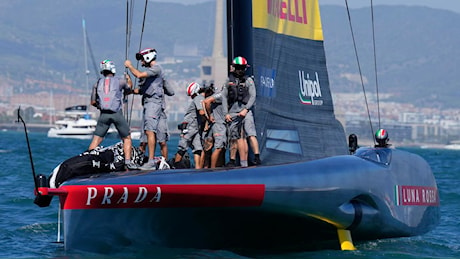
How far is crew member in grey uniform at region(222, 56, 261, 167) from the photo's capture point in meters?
11.5

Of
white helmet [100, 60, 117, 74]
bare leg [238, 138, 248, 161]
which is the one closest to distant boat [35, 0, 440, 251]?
bare leg [238, 138, 248, 161]

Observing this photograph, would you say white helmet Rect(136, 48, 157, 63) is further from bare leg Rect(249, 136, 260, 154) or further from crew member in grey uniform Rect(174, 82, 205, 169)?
bare leg Rect(249, 136, 260, 154)

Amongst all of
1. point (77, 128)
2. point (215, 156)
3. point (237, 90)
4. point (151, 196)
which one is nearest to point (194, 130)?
point (215, 156)

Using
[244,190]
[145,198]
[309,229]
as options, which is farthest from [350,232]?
[145,198]

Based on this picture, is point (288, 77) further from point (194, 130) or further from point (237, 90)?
point (237, 90)

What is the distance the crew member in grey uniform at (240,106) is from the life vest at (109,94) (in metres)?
1.03

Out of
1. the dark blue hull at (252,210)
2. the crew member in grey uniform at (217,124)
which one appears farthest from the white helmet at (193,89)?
the dark blue hull at (252,210)

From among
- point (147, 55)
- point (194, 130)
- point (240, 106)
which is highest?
point (147, 55)

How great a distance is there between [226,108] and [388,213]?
6.17 ft

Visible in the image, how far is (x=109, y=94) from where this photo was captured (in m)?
11.3

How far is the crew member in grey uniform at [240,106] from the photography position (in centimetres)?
1151

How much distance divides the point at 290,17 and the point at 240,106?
2.09m

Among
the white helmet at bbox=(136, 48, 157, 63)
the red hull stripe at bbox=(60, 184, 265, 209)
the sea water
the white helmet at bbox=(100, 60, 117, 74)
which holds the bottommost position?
the sea water

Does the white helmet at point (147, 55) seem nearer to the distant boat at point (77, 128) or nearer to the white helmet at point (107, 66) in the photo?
the white helmet at point (107, 66)
